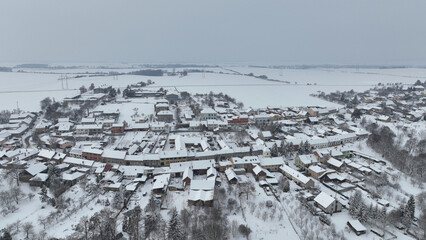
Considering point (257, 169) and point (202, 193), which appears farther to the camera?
point (257, 169)

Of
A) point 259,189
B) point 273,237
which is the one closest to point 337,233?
point 273,237

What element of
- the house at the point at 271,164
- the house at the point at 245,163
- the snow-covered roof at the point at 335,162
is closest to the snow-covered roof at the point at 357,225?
the snow-covered roof at the point at 335,162

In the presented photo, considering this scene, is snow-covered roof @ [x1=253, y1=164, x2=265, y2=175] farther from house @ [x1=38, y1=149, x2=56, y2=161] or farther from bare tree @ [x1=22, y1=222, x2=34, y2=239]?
house @ [x1=38, y1=149, x2=56, y2=161]

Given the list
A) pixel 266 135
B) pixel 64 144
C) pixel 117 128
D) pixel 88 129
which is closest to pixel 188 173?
pixel 266 135

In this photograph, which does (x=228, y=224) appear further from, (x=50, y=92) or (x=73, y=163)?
(x=50, y=92)

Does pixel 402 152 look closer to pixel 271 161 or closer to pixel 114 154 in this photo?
pixel 271 161

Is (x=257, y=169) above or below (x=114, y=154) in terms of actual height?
above

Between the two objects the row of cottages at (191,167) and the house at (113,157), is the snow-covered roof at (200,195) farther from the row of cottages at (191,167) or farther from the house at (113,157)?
the house at (113,157)
